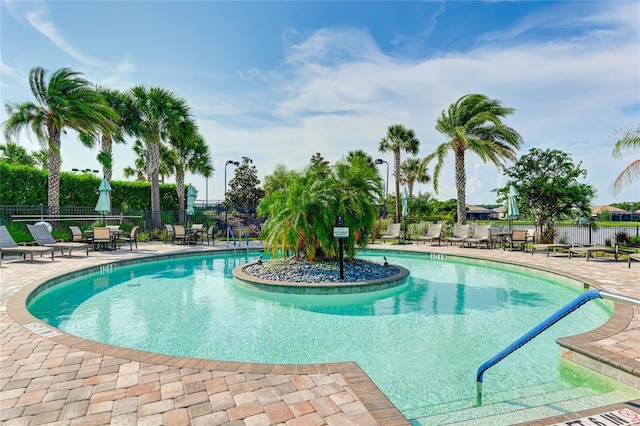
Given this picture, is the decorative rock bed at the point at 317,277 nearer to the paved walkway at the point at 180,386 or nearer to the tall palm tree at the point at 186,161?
the paved walkway at the point at 180,386

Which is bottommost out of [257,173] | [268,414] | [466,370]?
[466,370]

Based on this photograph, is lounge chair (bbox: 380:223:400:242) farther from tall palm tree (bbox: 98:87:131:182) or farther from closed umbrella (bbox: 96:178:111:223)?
tall palm tree (bbox: 98:87:131:182)

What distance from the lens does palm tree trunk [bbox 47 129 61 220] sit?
15375 mm

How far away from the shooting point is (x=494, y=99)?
1838 cm

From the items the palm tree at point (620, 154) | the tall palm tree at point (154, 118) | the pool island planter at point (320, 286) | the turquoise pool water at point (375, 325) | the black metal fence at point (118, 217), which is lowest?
the turquoise pool water at point (375, 325)

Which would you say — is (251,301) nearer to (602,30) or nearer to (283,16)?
(283,16)

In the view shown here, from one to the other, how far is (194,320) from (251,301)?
1.59 m

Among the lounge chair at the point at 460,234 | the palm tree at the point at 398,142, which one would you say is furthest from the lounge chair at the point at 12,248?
the palm tree at the point at 398,142

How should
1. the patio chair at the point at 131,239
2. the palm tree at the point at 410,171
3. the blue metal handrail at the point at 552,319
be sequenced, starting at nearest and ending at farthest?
1. the blue metal handrail at the point at 552,319
2. the patio chair at the point at 131,239
3. the palm tree at the point at 410,171

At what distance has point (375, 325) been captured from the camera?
630cm

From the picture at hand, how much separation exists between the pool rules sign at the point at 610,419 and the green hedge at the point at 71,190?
819 inches

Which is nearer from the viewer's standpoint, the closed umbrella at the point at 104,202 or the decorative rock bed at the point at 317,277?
the decorative rock bed at the point at 317,277

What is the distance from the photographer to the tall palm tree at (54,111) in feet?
49.2

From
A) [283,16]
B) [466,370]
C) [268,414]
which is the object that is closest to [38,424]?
[268,414]
